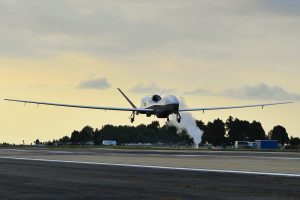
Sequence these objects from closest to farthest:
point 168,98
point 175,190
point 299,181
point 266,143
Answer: point 175,190, point 299,181, point 168,98, point 266,143

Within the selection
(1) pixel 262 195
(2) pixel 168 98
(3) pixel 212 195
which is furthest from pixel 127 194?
(2) pixel 168 98

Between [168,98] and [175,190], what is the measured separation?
84025mm

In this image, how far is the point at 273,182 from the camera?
23.4 metres

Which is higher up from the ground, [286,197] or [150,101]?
[150,101]

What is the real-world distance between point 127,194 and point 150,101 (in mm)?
90059

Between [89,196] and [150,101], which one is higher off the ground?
[150,101]

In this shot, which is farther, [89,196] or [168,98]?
[168,98]

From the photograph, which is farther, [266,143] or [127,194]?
[266,143]

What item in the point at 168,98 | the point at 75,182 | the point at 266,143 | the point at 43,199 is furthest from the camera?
the point at 266,143

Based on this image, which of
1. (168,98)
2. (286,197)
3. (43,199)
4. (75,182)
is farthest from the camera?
(168,98)

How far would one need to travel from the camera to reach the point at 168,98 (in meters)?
103

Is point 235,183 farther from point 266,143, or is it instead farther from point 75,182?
point 266,143

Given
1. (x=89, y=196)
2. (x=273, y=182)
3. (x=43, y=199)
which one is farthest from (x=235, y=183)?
(x=43, y=199)

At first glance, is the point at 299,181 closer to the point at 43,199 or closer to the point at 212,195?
the point at 212,195
